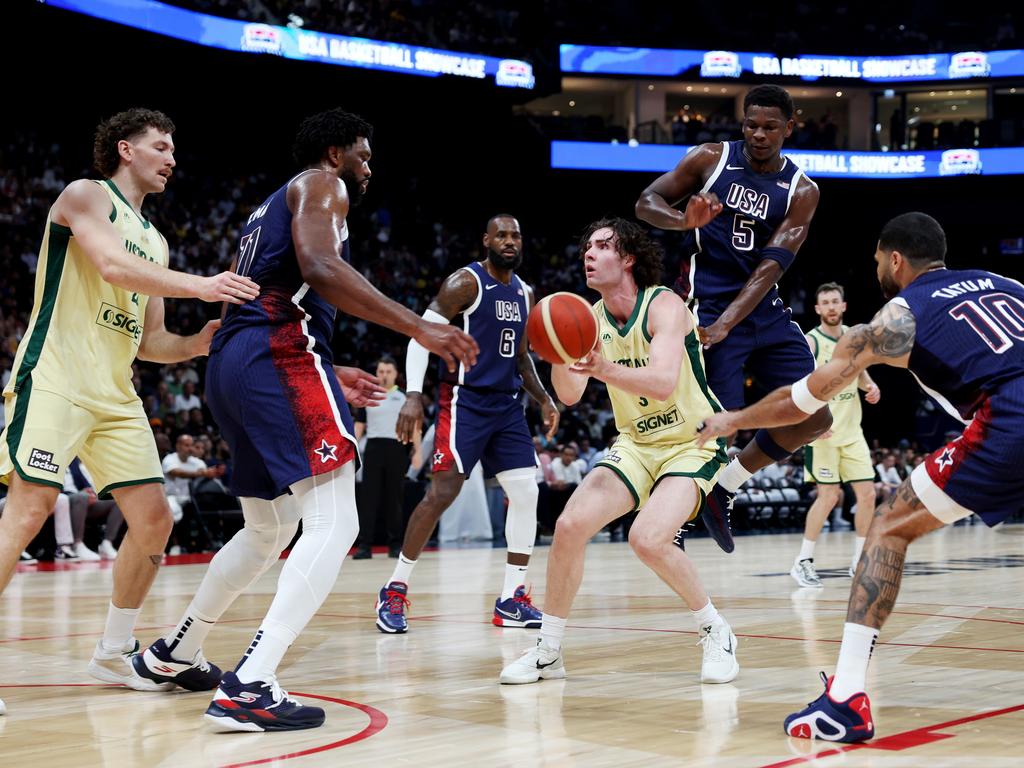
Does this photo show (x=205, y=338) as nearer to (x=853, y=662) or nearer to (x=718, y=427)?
(x=718, y=427)

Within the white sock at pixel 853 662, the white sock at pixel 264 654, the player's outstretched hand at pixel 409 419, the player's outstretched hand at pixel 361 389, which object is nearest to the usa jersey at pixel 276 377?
the player's outstretched hand at pixel 361 389

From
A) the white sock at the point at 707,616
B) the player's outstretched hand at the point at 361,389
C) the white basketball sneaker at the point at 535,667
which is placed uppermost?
the player's outstretched hand at the point at 361,389

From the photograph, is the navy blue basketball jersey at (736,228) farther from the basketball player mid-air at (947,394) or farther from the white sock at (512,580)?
the basketball player mid-air at (947,394)

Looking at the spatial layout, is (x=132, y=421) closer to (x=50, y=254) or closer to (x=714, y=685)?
(x=50, y=254)

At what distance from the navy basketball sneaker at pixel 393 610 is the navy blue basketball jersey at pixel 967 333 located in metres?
3.45

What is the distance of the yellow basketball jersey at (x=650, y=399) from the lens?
191 inches

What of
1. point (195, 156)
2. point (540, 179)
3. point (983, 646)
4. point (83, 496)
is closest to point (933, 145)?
point (540, 179)

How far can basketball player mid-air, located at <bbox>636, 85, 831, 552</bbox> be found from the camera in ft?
→ 19.0

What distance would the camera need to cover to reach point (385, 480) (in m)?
12.5

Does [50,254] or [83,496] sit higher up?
[50,254]

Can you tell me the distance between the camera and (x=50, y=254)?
452 centimetres

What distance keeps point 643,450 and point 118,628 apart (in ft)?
7.44

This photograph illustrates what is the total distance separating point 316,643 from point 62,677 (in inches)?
52.3

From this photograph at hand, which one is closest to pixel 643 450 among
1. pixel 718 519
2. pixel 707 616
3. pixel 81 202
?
pixel 707 616
